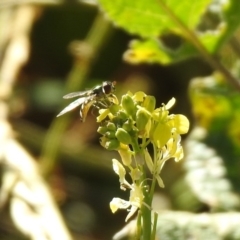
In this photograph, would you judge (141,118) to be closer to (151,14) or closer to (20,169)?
(151,14)

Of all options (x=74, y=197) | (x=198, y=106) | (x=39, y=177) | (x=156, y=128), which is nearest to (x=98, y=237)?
(x=74, y=197)

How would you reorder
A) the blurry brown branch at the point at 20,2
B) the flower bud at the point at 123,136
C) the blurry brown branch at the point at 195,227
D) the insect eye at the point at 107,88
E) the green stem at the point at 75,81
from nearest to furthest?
the flower bud at the point at 123,136 < the insect eye at the point at 107,88 < the blurry brown branch at the point at 195,227 < the green stem at the point at 75,81 < the blurry brown branch at the point at 20,2

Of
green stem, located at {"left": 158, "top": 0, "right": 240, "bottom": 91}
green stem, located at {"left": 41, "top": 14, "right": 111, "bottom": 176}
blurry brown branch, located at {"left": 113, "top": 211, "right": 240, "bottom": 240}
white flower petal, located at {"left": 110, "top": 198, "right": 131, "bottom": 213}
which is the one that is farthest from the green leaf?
white flower petal, located at {"left": 110, "top": 198, "right": 131, "bottom": 213}

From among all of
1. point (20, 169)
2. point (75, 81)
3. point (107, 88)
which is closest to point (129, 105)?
point (107, 88)

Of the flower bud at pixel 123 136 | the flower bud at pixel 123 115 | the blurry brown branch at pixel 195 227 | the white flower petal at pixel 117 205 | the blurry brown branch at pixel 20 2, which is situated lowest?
the white flower petal at pixel 117 205

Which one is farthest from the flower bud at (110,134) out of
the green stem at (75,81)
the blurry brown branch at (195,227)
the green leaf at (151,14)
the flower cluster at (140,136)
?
the green stem at (75,81)

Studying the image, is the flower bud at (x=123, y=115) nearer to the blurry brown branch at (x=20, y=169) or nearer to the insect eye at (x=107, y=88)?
the insect eye at (x=107, y=88)

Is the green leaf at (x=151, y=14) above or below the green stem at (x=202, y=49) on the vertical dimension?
above
